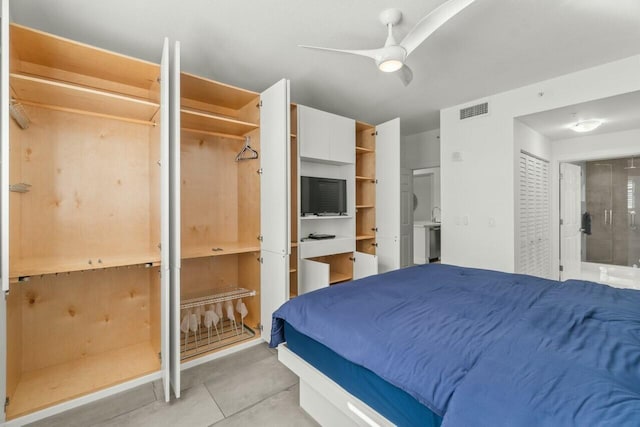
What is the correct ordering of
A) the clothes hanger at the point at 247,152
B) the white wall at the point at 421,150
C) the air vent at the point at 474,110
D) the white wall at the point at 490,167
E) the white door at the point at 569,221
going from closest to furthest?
the clothes hanger at the point at 247,152 < the white wall at the point at 490,167 < the air vent at the point at 474,110 < the white door at the point at 569,221 < the white wall at the point at 421,150

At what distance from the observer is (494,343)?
117cm

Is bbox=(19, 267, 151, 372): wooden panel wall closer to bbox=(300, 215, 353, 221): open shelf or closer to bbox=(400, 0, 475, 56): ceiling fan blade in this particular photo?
bbox=(300, 215, 353, 221): open shelf

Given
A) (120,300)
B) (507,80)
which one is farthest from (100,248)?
(507,80)

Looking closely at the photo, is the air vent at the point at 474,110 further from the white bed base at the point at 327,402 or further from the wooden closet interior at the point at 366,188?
the white bed base at the point at 327,402

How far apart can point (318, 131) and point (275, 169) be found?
892mm

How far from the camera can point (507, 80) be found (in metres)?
3.18

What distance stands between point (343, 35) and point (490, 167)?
2427mm

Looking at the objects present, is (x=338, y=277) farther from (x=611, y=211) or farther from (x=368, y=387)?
(x=611, y=211)

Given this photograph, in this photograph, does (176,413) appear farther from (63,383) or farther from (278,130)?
(278,130)

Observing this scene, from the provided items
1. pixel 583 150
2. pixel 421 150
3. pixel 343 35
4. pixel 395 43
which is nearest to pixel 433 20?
pixel 395 43

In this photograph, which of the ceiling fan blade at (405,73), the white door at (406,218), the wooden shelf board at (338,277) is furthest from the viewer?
the white door at (406,218)

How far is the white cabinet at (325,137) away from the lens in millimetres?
3152

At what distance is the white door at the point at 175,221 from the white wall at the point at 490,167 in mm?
3347

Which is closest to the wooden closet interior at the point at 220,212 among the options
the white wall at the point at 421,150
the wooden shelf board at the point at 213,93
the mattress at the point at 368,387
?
the wooden shelf board at the point at 213,93
